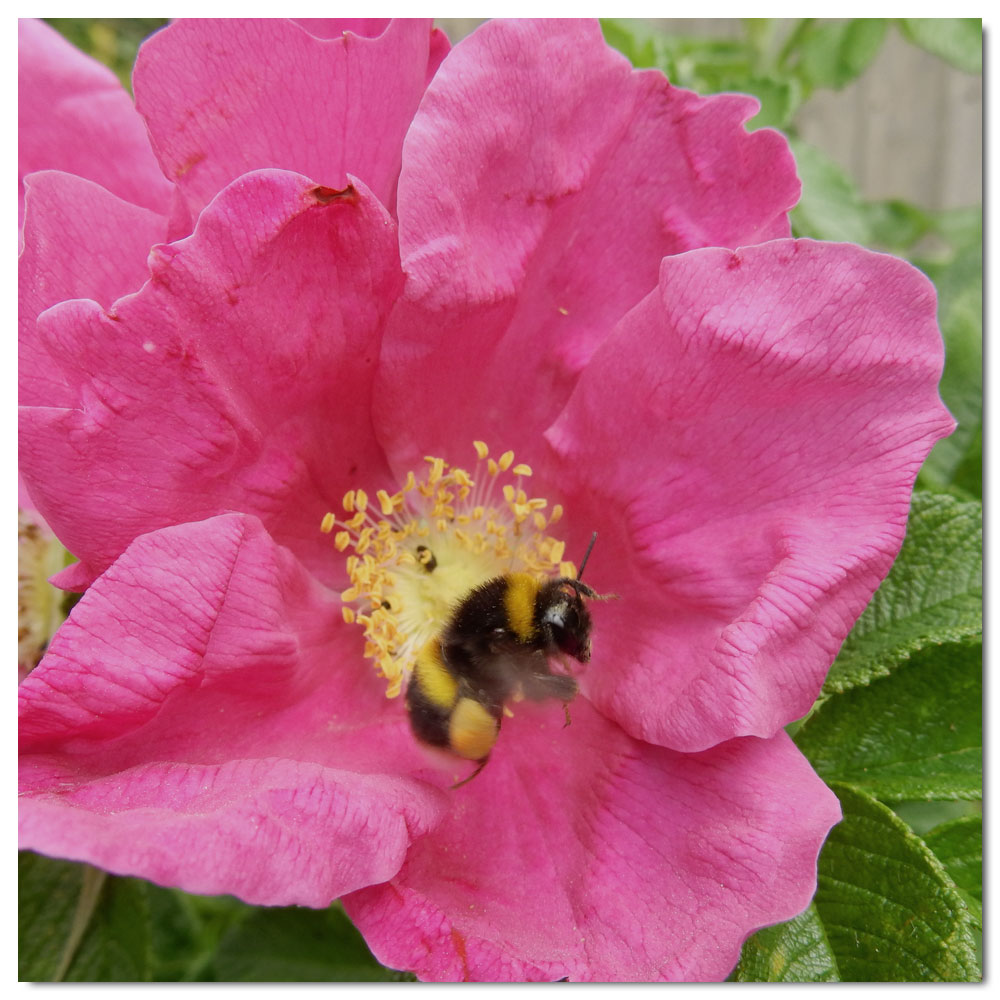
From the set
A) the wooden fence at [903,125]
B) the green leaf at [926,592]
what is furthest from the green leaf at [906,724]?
the wooden fence at [903,125]

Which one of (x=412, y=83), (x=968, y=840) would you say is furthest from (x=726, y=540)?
(x=412, y=83)

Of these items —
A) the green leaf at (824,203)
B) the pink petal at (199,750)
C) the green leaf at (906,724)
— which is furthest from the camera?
the green leaf at (824,203)

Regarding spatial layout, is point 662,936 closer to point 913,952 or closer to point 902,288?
point 913,952

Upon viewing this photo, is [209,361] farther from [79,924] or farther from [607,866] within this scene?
[79,924]

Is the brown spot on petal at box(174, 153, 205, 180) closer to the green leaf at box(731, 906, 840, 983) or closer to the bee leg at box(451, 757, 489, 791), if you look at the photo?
the bee leg at box(451, 757, 489, 791)

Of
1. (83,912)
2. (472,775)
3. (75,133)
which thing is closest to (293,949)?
(83,912)

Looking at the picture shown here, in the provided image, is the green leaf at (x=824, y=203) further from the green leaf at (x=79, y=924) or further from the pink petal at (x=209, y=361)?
the green leaf at (x=79, y=924)
